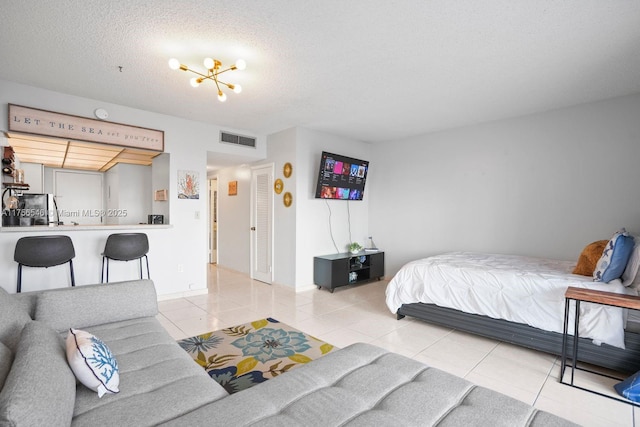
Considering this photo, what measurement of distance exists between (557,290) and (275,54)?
3142 mm

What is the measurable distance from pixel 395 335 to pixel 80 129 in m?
4.24

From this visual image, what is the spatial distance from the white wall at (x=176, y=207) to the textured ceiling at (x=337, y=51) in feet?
0.63

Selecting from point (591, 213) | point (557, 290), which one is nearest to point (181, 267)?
point (557, 290)

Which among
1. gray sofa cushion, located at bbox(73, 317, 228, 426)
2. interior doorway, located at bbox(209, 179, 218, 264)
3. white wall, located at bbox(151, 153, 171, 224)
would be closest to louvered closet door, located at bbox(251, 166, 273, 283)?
white wall, located at bbox(151, 153, 171, 224)

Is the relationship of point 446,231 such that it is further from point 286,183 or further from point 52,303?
point 52,303

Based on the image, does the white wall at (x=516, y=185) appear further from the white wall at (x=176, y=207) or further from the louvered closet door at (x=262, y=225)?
the white wall at (x=176, y=207)

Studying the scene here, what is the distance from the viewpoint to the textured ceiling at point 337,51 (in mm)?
2070

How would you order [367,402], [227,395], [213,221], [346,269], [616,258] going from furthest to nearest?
[213,221], [346,269], [616,258], [227,395], [367,402]

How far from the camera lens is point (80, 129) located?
3.63 m

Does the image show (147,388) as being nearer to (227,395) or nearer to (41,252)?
(227,395)

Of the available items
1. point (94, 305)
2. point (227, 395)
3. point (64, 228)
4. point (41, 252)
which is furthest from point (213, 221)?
point (227, 395)

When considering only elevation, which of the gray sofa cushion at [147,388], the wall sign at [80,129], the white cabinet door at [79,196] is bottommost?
the gray sofa cushion at [147,388]

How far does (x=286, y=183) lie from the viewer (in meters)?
5.01

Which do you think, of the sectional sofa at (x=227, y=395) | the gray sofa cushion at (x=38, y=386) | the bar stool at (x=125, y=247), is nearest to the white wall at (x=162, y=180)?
the bar stool at (x=125, y=247)
